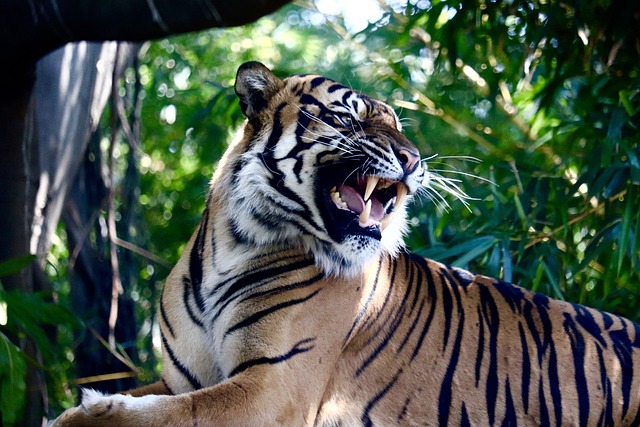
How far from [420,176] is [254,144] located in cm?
50

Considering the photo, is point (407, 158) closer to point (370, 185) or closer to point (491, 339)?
point (370, 185)

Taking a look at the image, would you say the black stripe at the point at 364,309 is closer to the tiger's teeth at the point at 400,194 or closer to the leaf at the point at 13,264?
the tiger's teeth at the point at 400,194

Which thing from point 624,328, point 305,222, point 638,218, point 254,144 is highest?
point 254,144

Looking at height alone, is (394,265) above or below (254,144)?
below

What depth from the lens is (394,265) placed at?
293cm

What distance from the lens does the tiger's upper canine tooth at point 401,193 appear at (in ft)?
8.52

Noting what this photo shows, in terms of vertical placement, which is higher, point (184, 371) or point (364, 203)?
point (364, 203)

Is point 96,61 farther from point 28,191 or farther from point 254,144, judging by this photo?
point 254,144

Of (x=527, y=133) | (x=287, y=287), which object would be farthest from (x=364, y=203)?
(x=527, y=133)

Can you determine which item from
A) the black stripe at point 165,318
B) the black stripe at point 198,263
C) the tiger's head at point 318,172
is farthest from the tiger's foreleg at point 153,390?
the tiger's head at point 318,172

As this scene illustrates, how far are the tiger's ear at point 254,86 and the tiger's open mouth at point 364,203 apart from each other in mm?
366

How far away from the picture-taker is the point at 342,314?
269 cm

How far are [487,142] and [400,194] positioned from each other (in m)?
3.30

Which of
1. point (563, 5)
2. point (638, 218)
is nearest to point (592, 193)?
point (638, 218)
